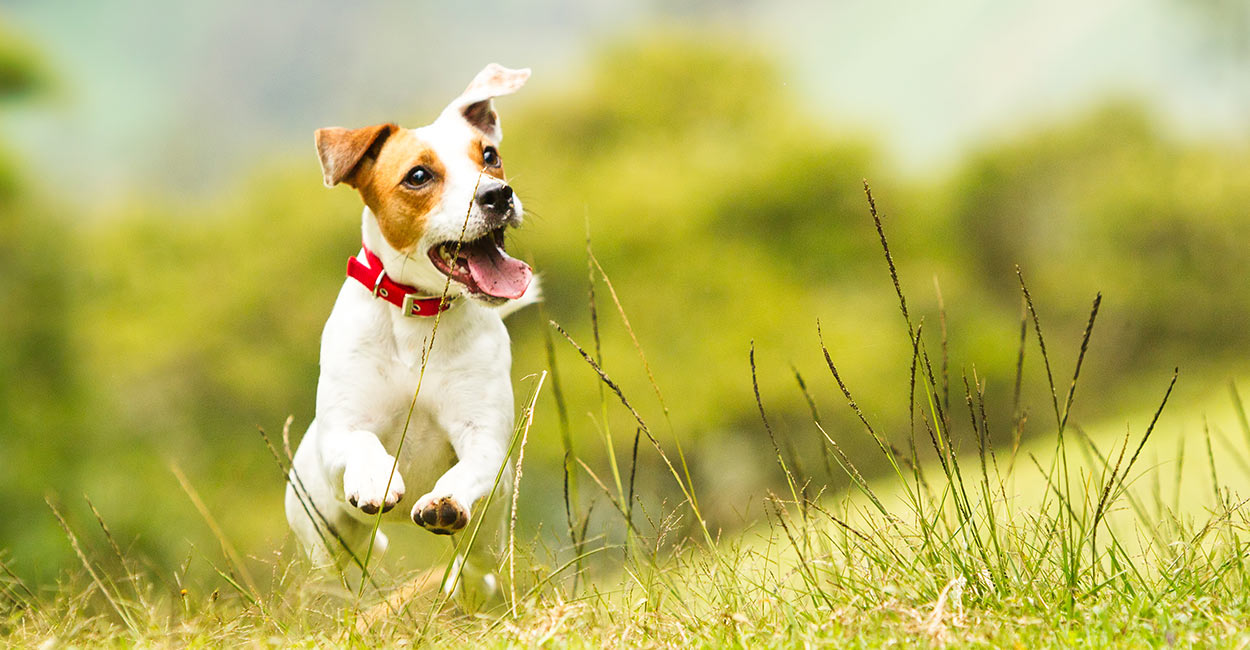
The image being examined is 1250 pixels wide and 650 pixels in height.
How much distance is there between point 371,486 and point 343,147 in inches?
46.5

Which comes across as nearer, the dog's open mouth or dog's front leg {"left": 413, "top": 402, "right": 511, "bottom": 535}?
dog's front leg {"left": 413, "top": 402, "right": 511, "bottom": 535}

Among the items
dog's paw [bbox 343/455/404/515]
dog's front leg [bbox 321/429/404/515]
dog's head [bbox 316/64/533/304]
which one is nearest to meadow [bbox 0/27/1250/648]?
dog's head [bbox 316/64/533/304]

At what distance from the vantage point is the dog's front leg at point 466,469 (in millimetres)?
2951

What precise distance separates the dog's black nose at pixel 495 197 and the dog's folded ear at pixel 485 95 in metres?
0.53

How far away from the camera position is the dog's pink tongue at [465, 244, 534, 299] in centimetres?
339

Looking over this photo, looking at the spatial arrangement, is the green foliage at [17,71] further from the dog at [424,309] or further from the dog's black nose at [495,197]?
the dog's black nose at [495,197]

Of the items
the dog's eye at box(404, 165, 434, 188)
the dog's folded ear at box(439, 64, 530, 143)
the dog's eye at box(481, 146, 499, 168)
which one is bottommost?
the dog's eye at box(404, 165, 434, 188)

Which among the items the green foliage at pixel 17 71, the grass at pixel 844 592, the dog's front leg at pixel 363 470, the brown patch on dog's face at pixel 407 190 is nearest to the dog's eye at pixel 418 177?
the brown patch on dog's face at pixel 407 190

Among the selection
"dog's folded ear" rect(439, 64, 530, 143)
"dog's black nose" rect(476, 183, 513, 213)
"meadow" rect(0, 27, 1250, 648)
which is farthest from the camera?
"meadow" rect(0, 27, 1250, 648)

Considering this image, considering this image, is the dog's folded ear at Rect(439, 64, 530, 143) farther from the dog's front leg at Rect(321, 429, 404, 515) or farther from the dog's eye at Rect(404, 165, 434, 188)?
the dog's front leg at Rect(321, 429, 404, 515)

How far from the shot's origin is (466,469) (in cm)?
330

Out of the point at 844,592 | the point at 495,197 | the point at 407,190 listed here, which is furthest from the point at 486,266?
the point at 844,592

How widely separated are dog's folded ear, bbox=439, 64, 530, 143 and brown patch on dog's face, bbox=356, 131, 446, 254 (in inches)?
10.8

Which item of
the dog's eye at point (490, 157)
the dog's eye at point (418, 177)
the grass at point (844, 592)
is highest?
the dog's eye at point (490, 157)
